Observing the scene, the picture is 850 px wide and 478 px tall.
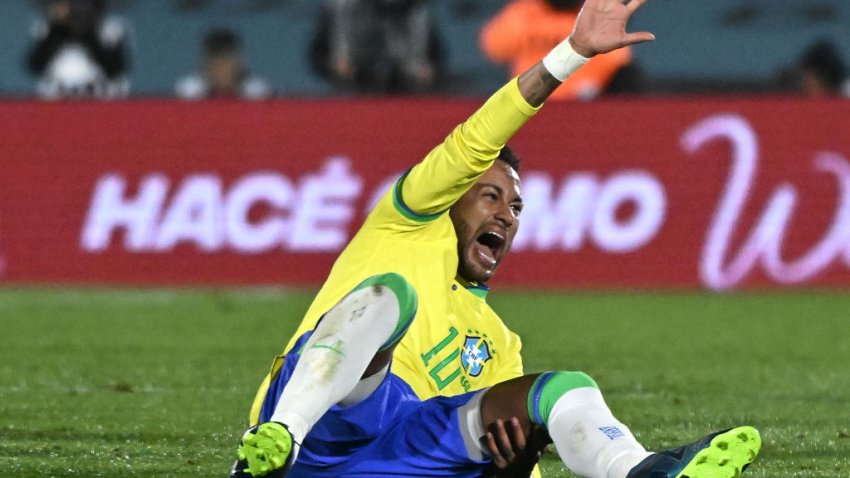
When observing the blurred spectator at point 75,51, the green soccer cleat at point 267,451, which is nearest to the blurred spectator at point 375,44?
the blurred spectator at point 75,51

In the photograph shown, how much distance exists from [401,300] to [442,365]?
0.57 m

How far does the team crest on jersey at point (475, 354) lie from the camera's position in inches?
189

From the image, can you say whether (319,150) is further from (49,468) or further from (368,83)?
(49,468)

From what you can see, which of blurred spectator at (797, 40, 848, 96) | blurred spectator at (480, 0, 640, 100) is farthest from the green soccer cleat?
blurred spectator at (797, 40, 848, 96)

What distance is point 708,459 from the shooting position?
3.97 metres

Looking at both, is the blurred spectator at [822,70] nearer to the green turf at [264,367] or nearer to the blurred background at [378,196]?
the blurred background at [378,196]

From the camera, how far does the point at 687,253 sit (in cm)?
1212

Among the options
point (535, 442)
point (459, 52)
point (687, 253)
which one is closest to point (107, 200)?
point (687, 253)

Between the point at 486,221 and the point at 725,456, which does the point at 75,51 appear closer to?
the point at 486,221

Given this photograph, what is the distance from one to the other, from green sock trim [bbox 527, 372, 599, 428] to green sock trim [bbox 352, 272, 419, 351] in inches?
13.5

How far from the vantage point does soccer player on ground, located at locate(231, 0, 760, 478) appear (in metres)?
4.11

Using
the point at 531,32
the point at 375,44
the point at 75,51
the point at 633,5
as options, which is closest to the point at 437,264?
the point at 633,5

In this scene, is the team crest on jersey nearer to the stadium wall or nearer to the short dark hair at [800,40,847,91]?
the stadium wall

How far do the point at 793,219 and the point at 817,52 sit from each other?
10.7 ft
